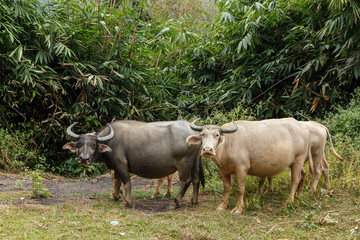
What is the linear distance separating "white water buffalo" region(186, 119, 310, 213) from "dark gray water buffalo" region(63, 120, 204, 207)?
424 millimetres

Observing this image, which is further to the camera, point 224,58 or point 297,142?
point 224,58

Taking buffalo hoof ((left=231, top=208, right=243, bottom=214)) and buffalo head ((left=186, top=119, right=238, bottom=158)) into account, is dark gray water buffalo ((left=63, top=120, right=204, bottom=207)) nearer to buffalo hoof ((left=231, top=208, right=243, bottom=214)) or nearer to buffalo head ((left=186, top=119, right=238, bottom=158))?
buffalo head ((left=186, top=119, right=238, bottom=158))

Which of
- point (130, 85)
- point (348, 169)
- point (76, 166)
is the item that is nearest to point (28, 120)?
point (76, 166)

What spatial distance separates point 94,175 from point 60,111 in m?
1.63

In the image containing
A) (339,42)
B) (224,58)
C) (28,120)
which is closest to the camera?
(339,42)

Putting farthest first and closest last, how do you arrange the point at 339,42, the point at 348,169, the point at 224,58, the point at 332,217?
the point at 224,58 < the point at 339,42 < the point at 348,169 < the point at 332,217

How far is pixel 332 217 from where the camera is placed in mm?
4758

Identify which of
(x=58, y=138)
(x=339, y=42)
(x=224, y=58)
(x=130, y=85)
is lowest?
(x=58, y=138)

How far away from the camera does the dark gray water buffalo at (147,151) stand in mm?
5449

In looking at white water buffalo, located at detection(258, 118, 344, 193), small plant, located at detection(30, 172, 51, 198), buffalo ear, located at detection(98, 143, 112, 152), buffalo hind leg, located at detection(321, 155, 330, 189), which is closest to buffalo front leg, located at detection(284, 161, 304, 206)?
white water buffalo, located at detection(258, 118, 344, 193)

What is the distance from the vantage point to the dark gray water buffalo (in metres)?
5.45

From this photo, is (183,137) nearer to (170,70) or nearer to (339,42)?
(339,42)

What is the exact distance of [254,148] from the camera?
5227mm

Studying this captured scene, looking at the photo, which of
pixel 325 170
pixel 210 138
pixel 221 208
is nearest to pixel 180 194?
pixel 221 208
